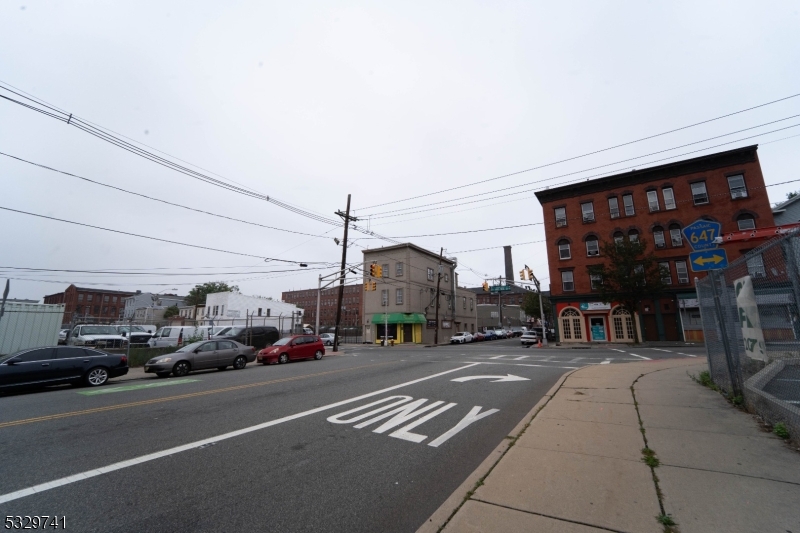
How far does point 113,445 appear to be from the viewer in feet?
18.3

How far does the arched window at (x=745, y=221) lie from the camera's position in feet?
101

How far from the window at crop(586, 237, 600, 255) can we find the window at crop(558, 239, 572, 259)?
6.24 ft

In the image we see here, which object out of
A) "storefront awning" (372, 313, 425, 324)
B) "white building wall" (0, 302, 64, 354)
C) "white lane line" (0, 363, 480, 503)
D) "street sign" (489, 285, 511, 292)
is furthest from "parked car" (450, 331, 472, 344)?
"white lane line" (0, 363, 480, 503)

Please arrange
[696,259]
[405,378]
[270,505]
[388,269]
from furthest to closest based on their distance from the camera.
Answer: [388,269] < [405,378] < [696,259] < [270,505]

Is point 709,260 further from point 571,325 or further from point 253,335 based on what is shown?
point 571,325

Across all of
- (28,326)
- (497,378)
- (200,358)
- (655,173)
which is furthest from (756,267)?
(655,173)

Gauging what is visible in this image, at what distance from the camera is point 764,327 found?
5.25 meters

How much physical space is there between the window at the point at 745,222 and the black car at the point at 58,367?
44.1 meters

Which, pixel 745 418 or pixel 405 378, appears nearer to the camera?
pixel 745 418

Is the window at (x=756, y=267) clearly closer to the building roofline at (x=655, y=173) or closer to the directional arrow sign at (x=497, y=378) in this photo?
the directional arrow sign at (x=497, y=378)

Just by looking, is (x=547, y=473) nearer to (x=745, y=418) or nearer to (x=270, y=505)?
(x=270, y=505)

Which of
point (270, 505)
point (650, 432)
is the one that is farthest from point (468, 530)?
point (650, 432)

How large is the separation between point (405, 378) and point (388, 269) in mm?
34988

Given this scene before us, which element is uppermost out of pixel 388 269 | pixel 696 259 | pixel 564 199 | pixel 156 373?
pixel 564 199
